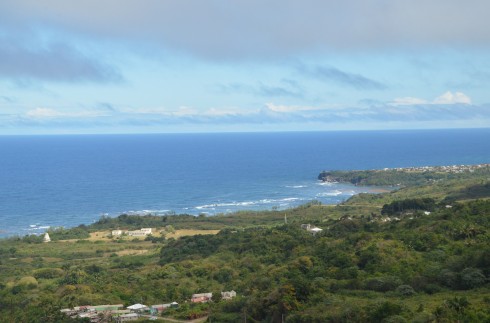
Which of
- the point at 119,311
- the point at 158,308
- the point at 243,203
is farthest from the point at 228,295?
the point at 243,203

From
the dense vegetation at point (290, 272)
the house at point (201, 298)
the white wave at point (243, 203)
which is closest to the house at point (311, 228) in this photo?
the dense vegetation at point (290, 272)

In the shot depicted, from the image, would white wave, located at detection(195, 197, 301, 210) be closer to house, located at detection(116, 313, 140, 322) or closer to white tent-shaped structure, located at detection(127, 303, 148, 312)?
white tent-shaped structure, located at detection(127, 303, 148, 312)

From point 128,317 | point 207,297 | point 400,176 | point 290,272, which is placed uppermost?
point 290,272

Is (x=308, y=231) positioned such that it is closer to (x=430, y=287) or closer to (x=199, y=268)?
(x=199, y=268)

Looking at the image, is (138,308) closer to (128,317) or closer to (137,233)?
(128,317)

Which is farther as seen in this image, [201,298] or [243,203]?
[243,203]

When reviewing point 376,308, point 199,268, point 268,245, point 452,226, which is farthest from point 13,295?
point 452,226

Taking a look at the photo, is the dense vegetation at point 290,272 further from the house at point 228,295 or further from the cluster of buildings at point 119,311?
Result: the cluster of buildings at point 119,311
